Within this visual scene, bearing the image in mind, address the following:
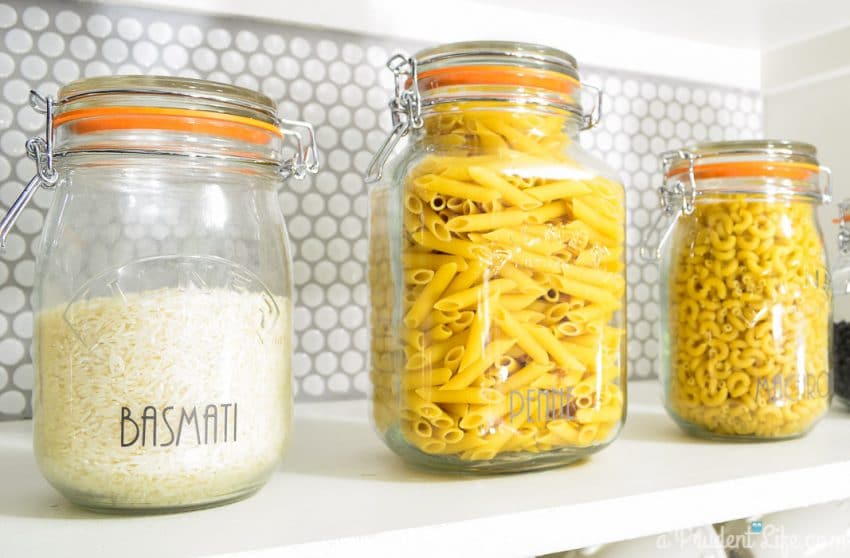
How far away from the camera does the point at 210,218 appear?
450mm

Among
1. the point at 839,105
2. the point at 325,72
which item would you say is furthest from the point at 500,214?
the point at 839,105

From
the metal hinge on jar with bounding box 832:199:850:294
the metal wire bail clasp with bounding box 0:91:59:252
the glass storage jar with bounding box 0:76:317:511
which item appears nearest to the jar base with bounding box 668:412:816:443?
the metal hinge on jar with bounding box 832:199:850:294

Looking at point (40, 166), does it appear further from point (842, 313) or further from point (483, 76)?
point (842, 313)

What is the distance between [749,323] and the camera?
0.58 meters

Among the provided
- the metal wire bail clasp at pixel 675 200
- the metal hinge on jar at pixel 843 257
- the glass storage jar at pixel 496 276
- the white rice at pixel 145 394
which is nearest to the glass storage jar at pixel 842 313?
the metal hinge on jar at pixel 843 257

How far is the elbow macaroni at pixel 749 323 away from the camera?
0.58m

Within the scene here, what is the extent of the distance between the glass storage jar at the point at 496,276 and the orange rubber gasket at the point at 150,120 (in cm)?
12

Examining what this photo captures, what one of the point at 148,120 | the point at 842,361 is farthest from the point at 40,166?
the point at 842,361

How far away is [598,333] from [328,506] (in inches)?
8.0

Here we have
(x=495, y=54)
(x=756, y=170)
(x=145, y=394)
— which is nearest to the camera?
(x=145, y=394)

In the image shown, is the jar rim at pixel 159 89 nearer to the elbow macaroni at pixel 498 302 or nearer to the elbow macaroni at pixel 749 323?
the elbow macaroni at pixel 498 302

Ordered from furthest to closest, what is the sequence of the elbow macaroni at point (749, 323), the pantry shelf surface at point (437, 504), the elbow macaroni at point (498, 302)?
Result: the elbow macaroni at point (749, 323)
the elbow macaroni at point (498, 302)
the pantry shelf surface at point (437, 504)

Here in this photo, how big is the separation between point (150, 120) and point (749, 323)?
17.0 inches

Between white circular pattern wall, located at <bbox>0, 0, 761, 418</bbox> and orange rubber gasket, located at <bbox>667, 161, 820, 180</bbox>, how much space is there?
1.13 feet
